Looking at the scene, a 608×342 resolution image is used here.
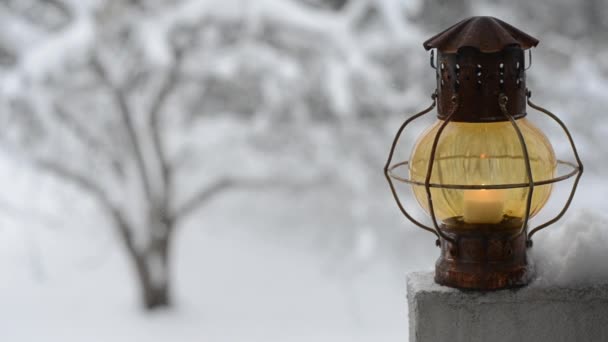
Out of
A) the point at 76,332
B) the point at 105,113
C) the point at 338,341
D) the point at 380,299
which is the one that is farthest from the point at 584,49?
the point at 76,332

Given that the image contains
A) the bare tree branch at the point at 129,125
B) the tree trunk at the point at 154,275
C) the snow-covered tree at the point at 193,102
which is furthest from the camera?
the tree trunk at the point at 154,275

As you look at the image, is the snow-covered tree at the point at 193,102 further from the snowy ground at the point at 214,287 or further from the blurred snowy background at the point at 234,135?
the snowy ground at the point at 214,287

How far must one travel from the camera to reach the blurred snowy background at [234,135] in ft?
10.8

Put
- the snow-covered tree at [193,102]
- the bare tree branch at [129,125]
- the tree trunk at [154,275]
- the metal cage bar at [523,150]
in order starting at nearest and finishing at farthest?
the metal cage bar at [523,150]
the snow-covered tree at [193,102]
the bare tree branch at [129,125]
the tree trunk at [154,275]

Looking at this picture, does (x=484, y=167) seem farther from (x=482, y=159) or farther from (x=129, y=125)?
(x=129, y=125)

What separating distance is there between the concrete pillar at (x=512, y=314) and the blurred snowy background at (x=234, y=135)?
243 cm

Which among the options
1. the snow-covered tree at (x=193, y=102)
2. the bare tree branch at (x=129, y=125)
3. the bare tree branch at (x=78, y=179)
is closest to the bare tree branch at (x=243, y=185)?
the snow-covered tree at (x=193, y=102)

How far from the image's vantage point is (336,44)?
327 centimetres

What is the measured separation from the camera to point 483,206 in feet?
2.48

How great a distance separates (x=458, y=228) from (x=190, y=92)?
3.34 m

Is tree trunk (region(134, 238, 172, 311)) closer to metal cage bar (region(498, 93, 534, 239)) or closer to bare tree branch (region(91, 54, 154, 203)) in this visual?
bare tree branch (region(91, 54, 154, 203))

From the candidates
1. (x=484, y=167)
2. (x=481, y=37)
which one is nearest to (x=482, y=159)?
(x=484, y=167)

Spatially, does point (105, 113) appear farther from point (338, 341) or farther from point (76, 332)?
point (338, 341)

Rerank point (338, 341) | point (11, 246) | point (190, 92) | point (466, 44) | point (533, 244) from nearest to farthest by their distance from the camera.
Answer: point (466, 44) → point (533, 244) → point (338, 341) → point (190, 92) → point (11, 246)
